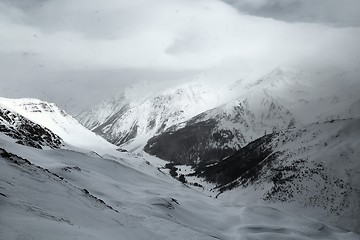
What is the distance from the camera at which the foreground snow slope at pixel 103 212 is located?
1923cm

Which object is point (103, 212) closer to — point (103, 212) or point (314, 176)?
point (103, 212)

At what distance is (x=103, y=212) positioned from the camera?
27.2 metres

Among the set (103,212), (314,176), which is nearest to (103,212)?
(103,212)

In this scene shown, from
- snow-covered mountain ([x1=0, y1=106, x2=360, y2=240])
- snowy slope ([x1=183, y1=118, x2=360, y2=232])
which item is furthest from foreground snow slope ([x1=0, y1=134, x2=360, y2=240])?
snowy slope ([x1=183, y1=118, x2=360, y2=232])

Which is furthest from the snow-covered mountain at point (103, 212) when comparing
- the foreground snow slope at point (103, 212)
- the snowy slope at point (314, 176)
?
the snowy slope at point (314, 176)

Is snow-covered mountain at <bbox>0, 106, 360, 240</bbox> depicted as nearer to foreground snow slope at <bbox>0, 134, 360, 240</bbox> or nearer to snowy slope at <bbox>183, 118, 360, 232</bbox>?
foreground snow slope at <bbox>0, 134, 360, 240</bbox>

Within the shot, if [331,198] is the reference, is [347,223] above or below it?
below

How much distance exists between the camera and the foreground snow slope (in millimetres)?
19233

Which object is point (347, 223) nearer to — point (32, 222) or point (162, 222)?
point (162, 222)

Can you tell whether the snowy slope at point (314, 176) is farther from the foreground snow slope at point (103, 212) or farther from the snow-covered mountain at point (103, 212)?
the snow-covered mountain at point (103, 212)

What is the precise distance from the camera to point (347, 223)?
208 ft

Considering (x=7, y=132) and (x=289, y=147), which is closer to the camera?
(x=7, y=132)

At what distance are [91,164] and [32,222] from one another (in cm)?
4050

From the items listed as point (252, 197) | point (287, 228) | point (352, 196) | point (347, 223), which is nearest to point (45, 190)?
point (287, 228)
